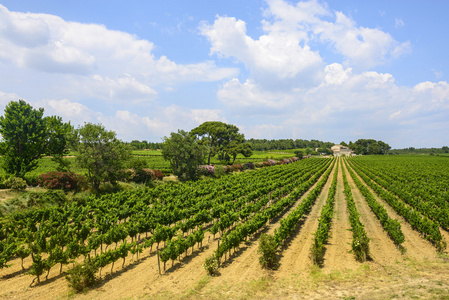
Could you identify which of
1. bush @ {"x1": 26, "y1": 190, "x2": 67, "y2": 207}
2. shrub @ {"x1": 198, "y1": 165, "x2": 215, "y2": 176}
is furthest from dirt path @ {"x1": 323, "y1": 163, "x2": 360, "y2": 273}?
shrub @ {"x1": 198, "y1": 165, "x2": 215, "y2": 176}

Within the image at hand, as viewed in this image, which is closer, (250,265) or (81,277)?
(81,277)

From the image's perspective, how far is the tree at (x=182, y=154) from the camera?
41.9 metres

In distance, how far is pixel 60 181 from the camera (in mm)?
26594

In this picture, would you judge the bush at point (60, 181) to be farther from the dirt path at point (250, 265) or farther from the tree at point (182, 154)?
the dirt path at point (250, 265)

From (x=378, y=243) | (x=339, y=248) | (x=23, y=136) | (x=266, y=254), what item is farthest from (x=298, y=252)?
(x=23, y=136)

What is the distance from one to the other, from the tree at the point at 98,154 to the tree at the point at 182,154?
39.7ft

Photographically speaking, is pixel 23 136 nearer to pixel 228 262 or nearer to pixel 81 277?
pixel 81 277

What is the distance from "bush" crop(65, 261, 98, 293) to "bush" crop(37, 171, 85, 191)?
20628 millimetres

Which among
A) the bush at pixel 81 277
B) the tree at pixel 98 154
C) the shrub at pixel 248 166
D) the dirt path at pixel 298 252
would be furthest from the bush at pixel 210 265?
the shrub at pixel 248 166

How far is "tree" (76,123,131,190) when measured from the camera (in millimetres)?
27734

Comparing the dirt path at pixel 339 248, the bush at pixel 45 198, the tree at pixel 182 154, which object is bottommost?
the dirt path at pixel 339 248

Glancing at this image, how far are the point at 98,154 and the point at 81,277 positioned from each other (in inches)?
857

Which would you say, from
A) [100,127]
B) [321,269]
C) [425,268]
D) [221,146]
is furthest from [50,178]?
[221,146]

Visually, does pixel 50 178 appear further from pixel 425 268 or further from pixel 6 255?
pixel 425 268
